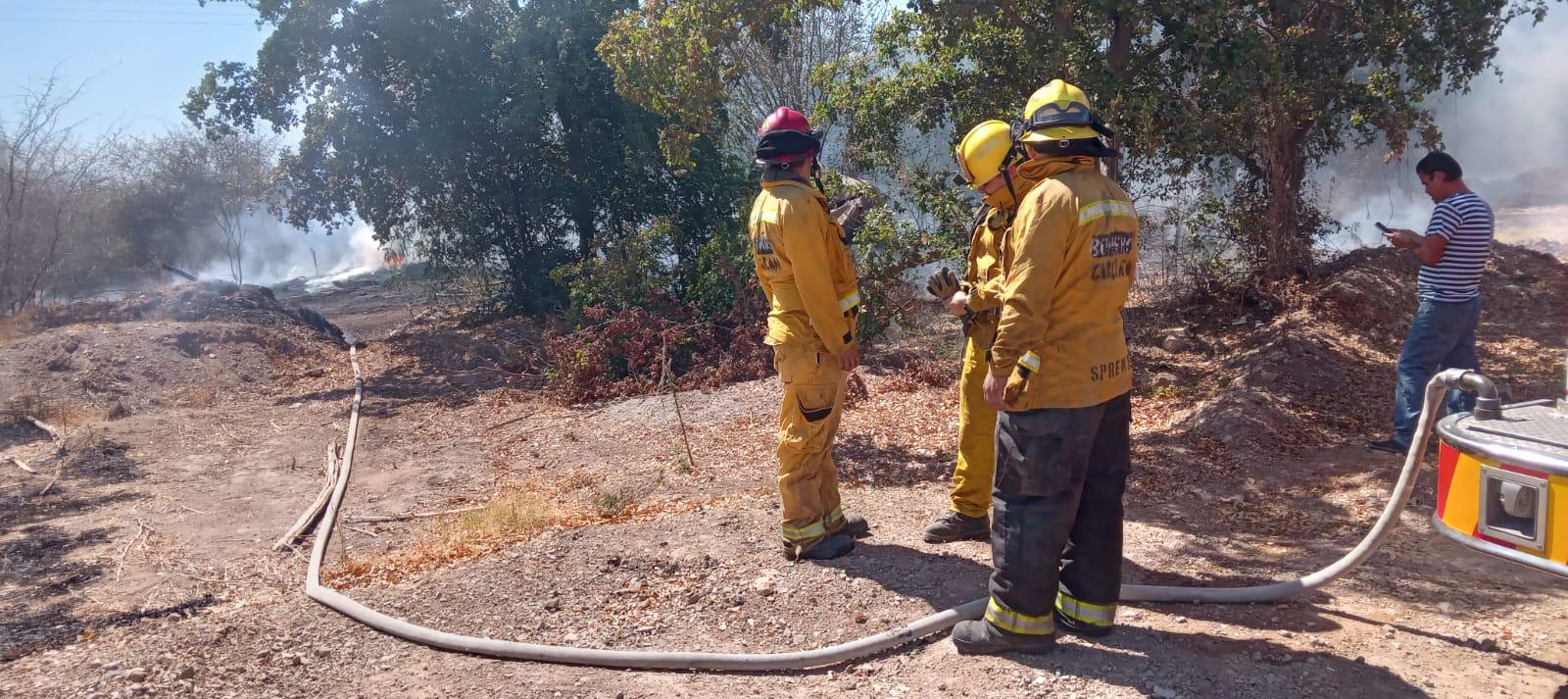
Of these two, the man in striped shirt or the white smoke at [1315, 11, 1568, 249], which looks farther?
the white smoke at [1315, 11, 1568, 249]

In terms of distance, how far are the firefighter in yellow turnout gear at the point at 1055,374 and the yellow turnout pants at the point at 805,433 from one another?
1051 millimetres

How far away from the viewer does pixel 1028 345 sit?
3113 millimetres

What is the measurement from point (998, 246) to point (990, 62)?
4.52 meters

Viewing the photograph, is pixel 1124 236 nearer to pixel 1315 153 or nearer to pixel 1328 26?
pixel 1328 26

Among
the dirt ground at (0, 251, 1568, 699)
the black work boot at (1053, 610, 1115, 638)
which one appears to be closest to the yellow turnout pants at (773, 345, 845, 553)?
the dirt ground at (0, 251, 1568, 699)

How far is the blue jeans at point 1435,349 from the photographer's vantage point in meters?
5.60

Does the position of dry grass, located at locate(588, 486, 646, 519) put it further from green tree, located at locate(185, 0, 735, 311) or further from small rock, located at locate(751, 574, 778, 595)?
green tree, located at locate(185, 0, 735, 311)

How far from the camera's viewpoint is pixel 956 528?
14.8ft

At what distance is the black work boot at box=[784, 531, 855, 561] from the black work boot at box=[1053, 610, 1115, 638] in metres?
1.14

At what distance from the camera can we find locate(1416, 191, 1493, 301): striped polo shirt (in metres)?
5.53

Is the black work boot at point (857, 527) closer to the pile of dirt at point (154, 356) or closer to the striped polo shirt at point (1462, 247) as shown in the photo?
the striped polo shirt at point (1462, 247)

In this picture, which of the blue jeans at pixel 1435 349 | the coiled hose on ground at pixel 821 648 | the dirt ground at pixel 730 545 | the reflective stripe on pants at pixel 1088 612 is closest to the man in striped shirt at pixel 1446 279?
the blue jeans at pixel 1435 349

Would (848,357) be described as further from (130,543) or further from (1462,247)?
(130,543)

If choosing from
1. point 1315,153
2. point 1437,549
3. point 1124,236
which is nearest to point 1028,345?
point 1124,236
